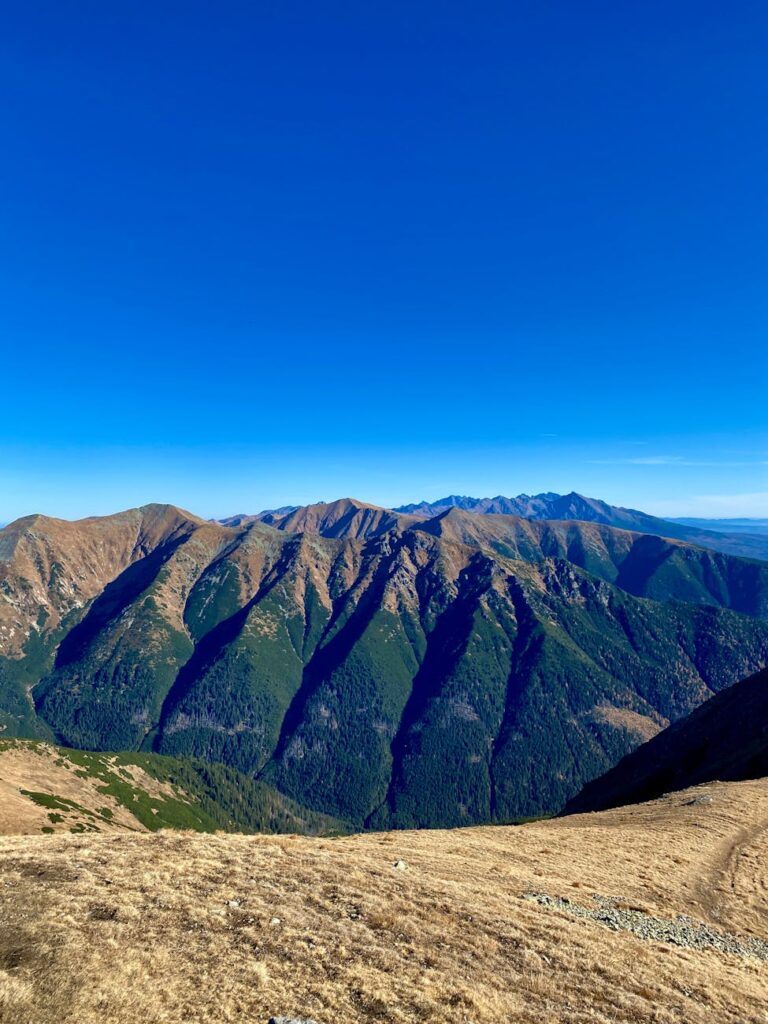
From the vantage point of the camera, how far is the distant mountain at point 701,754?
97.1 m

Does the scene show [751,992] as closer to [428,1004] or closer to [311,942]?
[428,1004]

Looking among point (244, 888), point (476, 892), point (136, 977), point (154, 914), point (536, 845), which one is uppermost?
point (136, 977)

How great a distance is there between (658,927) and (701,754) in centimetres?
11604

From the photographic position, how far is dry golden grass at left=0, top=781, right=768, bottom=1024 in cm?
1706

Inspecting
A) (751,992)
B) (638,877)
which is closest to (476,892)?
(751,992)

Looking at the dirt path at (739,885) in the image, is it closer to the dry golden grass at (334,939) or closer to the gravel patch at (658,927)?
the dry golden grass at (334,939)

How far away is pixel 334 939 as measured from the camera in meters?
21.9

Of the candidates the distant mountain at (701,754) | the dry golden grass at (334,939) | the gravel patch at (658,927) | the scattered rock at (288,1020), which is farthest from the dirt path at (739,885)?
the distant mountain at (701,754)

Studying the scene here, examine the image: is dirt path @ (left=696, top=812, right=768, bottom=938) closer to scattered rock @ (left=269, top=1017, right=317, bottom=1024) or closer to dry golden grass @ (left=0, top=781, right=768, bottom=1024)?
dry golden grass @ (left=0, top=781, right=768, bottom=1024)

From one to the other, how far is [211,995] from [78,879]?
1390 centimetres

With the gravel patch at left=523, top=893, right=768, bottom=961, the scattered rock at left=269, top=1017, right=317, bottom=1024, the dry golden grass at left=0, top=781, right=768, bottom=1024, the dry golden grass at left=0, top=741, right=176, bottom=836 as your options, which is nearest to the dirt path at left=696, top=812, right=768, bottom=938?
the dry golden grass at left=0, top=781, right=768, bottom=1024

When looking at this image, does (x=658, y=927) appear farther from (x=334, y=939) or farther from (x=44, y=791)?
(x=44, y=791)

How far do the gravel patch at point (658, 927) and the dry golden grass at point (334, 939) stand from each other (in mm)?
1241

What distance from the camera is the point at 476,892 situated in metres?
29.5
